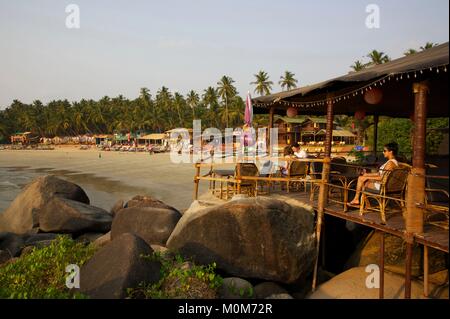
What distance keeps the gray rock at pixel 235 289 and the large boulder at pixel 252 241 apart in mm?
448

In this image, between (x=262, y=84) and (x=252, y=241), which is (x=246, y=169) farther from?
(x=262, y=84)

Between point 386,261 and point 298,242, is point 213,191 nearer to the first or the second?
point 298,242

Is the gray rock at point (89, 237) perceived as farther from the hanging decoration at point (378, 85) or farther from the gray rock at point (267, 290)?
the hanging decoration at point (378, 85)

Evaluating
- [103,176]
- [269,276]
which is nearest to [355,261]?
[269,276]

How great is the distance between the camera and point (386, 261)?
703 cm

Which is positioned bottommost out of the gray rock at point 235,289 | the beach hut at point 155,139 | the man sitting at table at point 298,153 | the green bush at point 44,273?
the gray rock at point 235,289

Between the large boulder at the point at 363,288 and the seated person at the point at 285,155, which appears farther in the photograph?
the seated person at the point at 285,155

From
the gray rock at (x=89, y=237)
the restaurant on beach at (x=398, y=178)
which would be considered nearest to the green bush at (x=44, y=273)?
the gray rock at (x=89, y=237)

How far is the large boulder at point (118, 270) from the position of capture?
16.1 ft

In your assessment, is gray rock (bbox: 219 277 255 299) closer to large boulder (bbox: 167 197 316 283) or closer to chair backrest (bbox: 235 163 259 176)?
large boulder (bbox: 167 197 316 283)

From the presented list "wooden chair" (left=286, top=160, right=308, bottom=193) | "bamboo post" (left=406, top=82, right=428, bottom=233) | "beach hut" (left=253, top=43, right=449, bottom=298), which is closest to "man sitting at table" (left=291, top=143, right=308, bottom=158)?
"wooden chair" (left=286, top=160, right=308, bottom=193)

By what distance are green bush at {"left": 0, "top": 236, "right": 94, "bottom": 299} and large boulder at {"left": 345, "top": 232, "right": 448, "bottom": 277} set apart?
19.3ft


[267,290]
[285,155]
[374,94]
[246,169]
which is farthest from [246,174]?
[374,94]
